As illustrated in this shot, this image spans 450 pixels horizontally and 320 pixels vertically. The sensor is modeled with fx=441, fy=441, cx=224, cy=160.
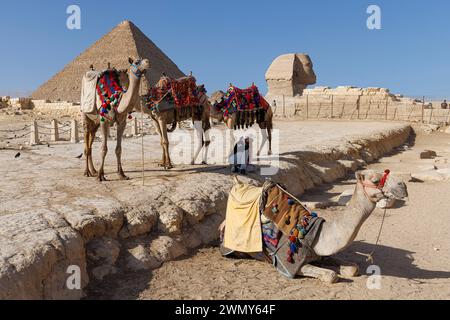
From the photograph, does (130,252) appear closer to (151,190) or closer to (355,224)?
(151,190)

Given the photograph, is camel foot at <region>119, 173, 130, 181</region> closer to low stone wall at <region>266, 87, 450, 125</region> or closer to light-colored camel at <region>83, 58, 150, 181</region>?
light-colored camel at <region>83, 58, 150, 181</region>

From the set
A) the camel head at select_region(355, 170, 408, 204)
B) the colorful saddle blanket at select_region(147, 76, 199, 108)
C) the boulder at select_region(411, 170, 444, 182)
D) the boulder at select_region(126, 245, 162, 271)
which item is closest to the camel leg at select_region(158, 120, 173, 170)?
the colorful saddle blanket at select_region(147, 76, 199, 108)

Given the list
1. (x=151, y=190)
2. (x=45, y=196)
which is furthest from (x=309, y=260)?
(x=45, y=196)

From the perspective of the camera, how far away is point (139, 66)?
7.00 metres

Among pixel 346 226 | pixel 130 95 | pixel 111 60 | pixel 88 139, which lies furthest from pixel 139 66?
pixel 111 60

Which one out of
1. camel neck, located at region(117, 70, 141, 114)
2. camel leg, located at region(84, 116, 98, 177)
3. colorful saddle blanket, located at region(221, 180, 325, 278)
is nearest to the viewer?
colorful saddle blanket, located at region(221, 180, 325, 278)

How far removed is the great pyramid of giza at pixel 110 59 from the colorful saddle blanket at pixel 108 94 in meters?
71.5

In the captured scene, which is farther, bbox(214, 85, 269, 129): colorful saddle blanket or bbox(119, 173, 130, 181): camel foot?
bbox(214, 85, 269, 129): colorful saddle blanket

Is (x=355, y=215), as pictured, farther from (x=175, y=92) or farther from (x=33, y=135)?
(x=33, y=135)

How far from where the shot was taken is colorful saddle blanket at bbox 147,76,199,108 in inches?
352

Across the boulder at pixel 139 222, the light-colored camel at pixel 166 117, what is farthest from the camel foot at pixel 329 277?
the light-colored camel at pixel 166 117

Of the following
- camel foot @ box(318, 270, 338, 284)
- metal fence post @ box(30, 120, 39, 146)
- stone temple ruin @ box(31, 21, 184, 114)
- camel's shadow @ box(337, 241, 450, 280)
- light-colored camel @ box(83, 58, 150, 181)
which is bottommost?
camel's shadow @ box(337, 241, 450, 280)

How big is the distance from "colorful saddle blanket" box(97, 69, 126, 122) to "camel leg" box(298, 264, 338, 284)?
160 inches

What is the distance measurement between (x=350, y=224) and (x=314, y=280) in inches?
30.7
